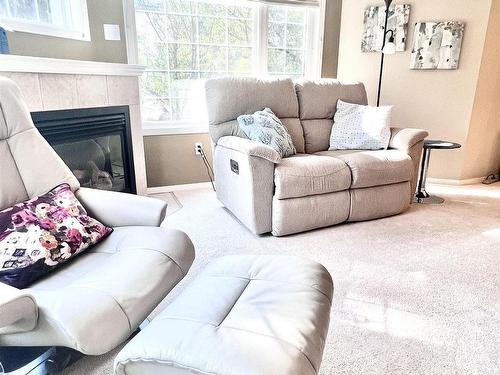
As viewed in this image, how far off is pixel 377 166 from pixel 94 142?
206 centimetres

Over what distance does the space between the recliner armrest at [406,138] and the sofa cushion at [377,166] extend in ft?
0.26

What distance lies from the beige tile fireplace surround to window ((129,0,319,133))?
47cm

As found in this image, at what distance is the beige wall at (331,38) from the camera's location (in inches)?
145

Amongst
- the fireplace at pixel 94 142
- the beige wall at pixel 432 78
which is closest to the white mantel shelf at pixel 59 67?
the fireplace at pixel 94 142

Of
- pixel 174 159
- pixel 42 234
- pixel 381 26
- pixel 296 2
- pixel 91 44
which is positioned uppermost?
pixel 296 2

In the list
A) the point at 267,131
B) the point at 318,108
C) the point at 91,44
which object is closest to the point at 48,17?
the point at 91,44

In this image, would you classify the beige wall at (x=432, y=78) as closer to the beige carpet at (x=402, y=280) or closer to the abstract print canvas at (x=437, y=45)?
the abstract print canvas at (x=437, y=45)

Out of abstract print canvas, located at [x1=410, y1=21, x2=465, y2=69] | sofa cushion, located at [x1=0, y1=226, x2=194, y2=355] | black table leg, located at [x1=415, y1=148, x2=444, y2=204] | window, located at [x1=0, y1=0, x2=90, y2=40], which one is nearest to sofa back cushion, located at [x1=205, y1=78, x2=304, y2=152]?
window, located at [x1=0, y1=0, x2=90, y2=40]

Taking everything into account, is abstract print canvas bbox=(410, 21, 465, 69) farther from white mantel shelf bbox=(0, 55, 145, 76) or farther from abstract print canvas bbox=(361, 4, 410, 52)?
white mantel shelf bbox=(0, 55, 145, 76)

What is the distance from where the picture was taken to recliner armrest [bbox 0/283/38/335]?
0.83 m

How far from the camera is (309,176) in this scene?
7.45 ft

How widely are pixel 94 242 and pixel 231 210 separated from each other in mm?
1404

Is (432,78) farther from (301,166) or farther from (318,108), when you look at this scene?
(301,166)

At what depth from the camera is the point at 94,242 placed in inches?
52.9
